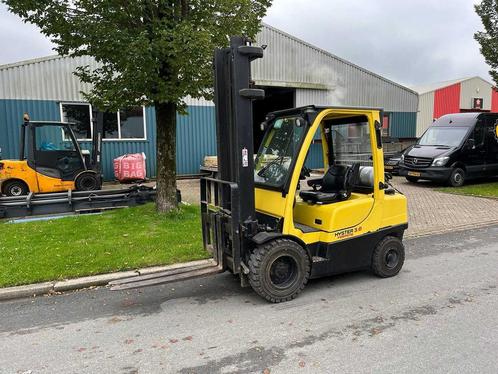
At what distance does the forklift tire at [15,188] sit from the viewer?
35.3ft

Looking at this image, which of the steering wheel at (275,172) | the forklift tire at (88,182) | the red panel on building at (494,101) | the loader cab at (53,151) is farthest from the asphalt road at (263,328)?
the red panel on building at (494,101)

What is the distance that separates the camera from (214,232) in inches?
192

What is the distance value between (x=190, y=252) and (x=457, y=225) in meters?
5.80

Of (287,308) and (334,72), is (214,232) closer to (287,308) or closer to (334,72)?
(287,308)

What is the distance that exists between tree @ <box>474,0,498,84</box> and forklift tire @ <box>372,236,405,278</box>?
11873mm

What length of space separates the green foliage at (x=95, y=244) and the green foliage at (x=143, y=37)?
2415mm

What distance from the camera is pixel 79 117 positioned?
15188mm

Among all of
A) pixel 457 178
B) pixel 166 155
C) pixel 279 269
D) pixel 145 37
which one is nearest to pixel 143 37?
pixel 145 37

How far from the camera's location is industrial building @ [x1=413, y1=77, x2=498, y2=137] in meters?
26.0

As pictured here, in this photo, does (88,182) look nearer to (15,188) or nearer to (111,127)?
(15,188)

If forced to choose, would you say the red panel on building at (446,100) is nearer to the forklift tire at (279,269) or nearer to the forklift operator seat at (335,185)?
the forklift operator seat at (335,185)

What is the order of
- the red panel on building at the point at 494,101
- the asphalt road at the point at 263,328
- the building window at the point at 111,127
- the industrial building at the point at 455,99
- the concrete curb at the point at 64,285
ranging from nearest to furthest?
1. the asphalt road at the point at 263,328
2. the concrete curb at the point at 64,285
3. the building window at the point at 111,127
4. the industrial building at the point at 455,99
5. the red panel on building at the point at 494,101

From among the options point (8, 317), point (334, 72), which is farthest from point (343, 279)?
point (334, 72)

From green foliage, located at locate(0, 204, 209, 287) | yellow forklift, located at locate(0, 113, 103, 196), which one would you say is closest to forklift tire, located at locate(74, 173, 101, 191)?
yellow forklift, located at locate(0, 113, 103, 196)
